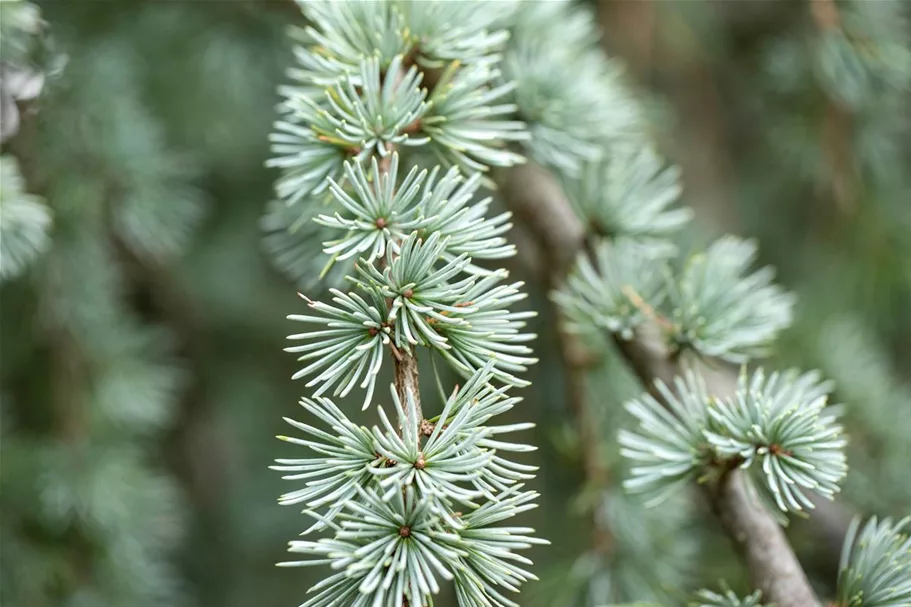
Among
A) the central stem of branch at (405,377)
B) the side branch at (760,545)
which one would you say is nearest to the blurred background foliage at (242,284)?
the side branch at (760,545)

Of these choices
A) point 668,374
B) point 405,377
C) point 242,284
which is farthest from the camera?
point 242,284

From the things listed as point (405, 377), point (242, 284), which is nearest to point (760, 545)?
point (405, 377)

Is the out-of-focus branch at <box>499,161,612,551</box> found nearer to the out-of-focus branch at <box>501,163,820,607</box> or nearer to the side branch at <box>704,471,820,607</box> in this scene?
the out-of-focus branch at <box>501,163,820,607</box>

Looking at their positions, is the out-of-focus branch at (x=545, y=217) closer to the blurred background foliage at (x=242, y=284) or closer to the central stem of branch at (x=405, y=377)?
the blurred background foliage at (x=242, y=284)

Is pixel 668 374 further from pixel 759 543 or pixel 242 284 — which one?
pixel 242 284

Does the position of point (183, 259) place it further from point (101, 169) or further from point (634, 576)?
point (634, 576)

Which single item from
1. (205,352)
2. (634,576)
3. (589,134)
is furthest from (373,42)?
(205,352)
